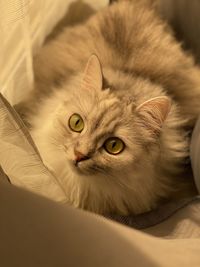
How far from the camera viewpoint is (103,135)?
3.03 ft

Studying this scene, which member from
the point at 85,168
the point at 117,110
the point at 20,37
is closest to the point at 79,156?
the point at 85,168

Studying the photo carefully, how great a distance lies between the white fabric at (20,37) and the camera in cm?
92

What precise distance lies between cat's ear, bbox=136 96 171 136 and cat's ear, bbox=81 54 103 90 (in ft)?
0.40

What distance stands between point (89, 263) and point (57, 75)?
0.93 meters

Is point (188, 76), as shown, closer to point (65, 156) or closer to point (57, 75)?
point (57, 75)

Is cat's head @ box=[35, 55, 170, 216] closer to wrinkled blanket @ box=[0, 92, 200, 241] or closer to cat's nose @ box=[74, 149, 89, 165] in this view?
cat's nose @ box=[74, 149, 89, 165]

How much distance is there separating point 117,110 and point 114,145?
0.29ft

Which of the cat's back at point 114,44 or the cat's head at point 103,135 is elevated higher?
the cat's back at point 114,44

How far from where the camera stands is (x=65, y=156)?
960 mm

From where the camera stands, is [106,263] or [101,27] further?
[101,27]

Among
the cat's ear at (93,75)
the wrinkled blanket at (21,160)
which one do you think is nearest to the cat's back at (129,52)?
the cat's ear at (93,75)

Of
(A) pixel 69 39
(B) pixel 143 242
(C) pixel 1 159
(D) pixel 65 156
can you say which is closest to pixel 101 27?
(A) pixel 69 39

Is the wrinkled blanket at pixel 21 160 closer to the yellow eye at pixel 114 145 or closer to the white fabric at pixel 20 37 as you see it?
the yellow eye at pixel 114 145

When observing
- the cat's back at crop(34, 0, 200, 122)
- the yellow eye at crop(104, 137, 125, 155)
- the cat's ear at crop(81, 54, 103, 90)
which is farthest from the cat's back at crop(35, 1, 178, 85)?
the yellow eye at crop(104, 137, 125, 155)
